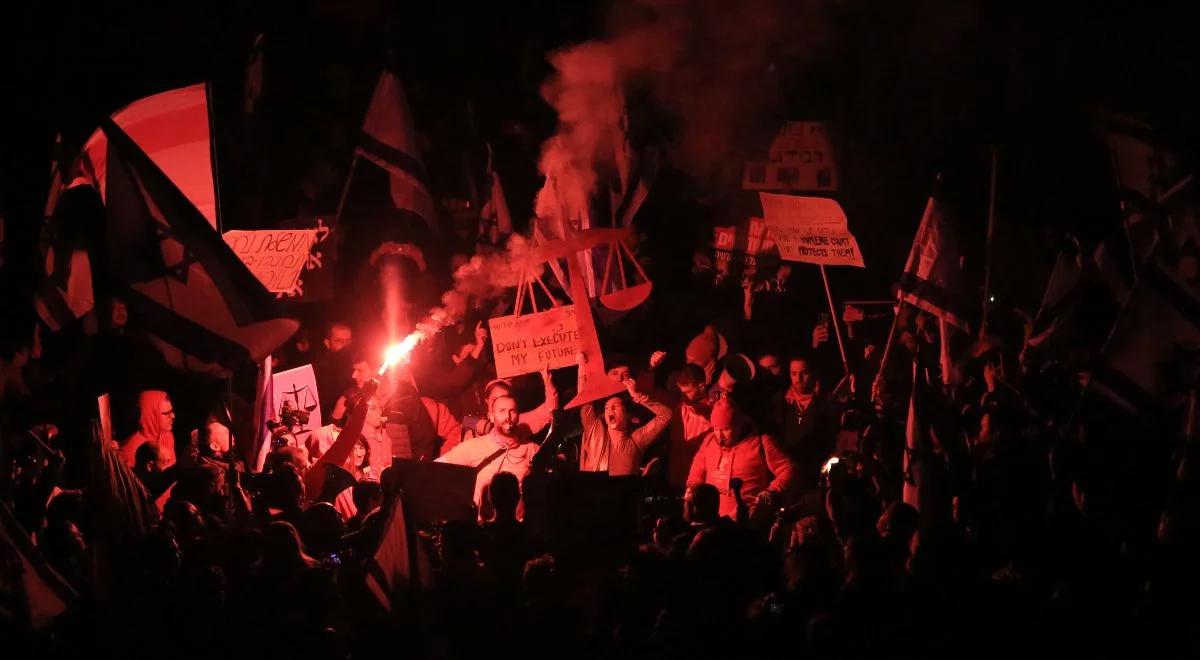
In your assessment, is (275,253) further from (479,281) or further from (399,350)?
(479,281)

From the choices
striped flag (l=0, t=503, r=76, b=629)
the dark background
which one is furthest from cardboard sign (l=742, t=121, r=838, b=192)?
striped flag (l=0, t=503, r=76, b=629)

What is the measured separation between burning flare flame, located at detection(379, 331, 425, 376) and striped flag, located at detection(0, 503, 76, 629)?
138 inches

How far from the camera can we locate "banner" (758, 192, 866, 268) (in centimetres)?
835

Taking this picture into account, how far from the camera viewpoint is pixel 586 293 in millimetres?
8422

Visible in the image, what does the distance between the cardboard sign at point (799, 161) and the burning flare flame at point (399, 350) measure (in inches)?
→ 109

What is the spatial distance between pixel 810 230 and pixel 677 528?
3971mm

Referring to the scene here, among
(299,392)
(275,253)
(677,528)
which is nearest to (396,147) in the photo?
(275,253)

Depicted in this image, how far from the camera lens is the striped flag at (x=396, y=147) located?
375 inches

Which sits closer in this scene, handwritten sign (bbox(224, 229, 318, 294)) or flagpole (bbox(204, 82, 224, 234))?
flagpole (bbox(204, 82, 224, 234))

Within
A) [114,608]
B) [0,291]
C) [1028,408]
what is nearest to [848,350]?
[1028,408]

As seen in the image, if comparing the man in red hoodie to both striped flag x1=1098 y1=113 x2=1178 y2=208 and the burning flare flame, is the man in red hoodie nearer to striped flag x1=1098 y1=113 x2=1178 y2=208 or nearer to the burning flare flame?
striped flag x1=1098 y1=113 x2=1178 y2=208

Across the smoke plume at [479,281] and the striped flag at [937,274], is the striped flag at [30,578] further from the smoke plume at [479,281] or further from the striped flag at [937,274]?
the striped flag at [937,274]

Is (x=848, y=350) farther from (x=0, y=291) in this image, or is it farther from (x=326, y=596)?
(x=0, y=291)

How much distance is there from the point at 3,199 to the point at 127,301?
3.77 metres
